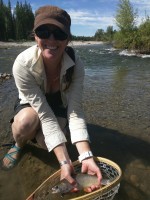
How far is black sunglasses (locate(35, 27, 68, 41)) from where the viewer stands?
2715mm

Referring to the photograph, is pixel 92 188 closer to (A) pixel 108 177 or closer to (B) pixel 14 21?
(A) pixel 108 177

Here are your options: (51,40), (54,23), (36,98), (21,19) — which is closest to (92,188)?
(36,98)

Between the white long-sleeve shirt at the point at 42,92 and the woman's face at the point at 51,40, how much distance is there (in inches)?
8.5

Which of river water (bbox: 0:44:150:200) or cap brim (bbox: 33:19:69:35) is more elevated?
cap brim (bbox: 33:19:69:35)

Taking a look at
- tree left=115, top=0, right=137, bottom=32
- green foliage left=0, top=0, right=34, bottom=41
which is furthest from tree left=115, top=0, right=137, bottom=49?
green foliage left=0, top=0, right=34, bottom=41

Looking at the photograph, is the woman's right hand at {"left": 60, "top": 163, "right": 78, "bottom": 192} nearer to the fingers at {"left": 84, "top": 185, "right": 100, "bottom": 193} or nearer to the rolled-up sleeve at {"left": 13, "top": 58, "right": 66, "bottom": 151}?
the fingers at {"left": 84, "top": 185, "right": 100, "bottom": 193}

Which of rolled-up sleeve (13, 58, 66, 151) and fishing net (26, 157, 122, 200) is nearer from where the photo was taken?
fishing net (26, 157, 122, 200)

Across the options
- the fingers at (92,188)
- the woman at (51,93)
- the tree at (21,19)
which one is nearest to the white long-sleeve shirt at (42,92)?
the woman at (51,93)

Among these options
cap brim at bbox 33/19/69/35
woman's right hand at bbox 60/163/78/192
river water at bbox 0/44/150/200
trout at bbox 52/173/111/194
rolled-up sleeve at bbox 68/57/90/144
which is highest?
cap brim at bbox 33/19/69/35

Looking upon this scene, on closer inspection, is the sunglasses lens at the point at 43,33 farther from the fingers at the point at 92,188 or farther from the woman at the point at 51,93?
the fingers at the point at 92,188

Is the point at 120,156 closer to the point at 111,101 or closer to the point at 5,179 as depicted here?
the point at 5,179

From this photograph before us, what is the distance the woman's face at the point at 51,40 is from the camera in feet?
8.91

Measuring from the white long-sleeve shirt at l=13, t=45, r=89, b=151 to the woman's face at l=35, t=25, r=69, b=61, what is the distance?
0.71 feet

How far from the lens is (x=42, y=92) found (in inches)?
129
